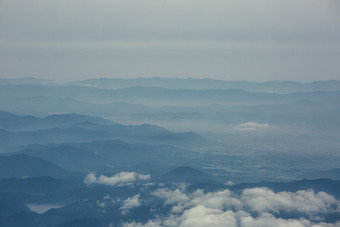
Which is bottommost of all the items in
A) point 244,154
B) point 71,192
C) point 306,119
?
point 71,192

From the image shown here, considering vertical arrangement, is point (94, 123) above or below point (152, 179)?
above

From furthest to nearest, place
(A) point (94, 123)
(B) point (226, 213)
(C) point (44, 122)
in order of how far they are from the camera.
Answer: (C) point (44, 122)
(A) point (94, 123)
(B) point (226, 213)

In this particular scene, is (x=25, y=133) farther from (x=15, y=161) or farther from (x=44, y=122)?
(x=15, y=161)

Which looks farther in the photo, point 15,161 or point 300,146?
point 300,146

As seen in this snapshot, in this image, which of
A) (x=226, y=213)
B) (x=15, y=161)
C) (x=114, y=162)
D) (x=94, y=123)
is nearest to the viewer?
(x=226, y=213)

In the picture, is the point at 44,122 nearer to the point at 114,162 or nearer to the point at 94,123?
the point at 94,123

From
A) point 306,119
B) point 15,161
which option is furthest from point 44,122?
point 306,119

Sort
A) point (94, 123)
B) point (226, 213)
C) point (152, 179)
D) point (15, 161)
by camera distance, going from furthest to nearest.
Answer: point (94, 123) < point (15, 161) < point (152, 179) < point (226, 213)

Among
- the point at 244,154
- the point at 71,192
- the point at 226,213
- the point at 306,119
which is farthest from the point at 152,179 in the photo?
the point at 306,119

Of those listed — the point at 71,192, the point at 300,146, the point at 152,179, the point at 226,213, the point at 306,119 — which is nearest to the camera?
the point at 226,213
